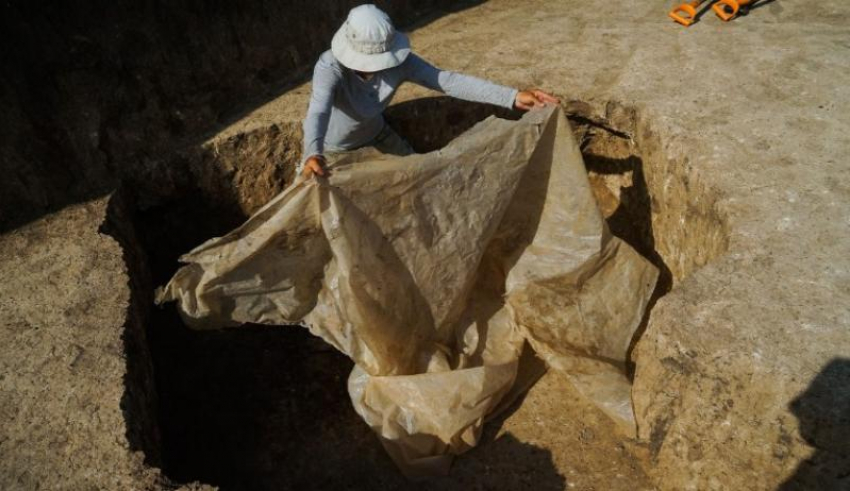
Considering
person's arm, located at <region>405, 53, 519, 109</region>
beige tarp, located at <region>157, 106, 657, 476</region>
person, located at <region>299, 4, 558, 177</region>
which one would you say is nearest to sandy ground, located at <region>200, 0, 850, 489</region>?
beige tarp, located at <region>157, 106, 657, 476</region>

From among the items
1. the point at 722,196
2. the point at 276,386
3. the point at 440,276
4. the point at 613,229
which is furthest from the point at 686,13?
the point at 276,386

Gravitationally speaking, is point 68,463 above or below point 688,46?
below

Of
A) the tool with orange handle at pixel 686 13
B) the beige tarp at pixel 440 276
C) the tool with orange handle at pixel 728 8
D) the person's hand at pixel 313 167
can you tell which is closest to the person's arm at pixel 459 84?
the beige tarp at pixel 440 276

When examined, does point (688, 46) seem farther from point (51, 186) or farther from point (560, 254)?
point (51, 186)

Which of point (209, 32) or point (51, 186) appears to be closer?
point (51, 186)

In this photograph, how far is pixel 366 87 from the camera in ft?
9.50

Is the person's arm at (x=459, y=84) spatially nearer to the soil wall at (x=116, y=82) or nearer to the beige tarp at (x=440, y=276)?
the beige tarp at (x=440, y=276)

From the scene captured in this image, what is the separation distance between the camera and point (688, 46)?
3834 millimetres

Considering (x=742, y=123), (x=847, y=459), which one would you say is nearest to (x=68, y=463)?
(x=847, y=459)

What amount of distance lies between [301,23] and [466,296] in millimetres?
2112

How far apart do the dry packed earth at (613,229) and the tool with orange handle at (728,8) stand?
11 cm

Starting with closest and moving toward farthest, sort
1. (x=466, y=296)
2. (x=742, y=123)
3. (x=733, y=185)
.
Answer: (x=733, y=185) → (x=466, y=296) → (x=742, y=123)

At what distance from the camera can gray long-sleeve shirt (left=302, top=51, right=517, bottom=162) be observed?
106 inches

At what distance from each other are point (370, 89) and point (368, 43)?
345mm
